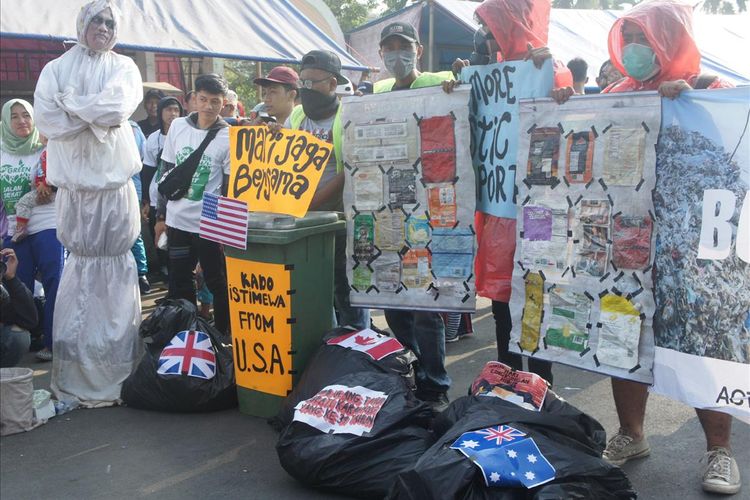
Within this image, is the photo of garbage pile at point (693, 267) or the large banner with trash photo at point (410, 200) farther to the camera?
the large banner with trash photo at point (410, 200)

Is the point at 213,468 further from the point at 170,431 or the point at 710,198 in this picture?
the point at 710,198

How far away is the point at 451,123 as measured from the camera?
13.3 feet

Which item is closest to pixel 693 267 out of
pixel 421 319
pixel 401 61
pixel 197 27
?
pixel 421 319

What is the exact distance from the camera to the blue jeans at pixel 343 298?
497cm

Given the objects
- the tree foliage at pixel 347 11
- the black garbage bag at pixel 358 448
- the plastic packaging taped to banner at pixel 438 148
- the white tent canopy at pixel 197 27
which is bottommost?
the black garbage bag at pixel 358 448

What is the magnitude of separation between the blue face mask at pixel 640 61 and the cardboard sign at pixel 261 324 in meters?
1.99

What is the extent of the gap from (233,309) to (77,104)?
1577mm

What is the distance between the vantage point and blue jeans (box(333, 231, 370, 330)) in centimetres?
497

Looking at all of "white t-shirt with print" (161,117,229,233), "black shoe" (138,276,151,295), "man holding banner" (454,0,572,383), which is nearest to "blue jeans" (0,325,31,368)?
"white t-shirt with print" (161,117,229,233)

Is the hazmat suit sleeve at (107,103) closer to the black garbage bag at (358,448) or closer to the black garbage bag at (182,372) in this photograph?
the black garbage bag at (182,372)

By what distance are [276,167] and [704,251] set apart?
230 cm

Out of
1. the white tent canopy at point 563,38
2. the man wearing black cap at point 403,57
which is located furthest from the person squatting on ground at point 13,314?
the white tent canopy at point 563,38

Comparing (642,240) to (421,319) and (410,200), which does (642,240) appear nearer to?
(410,200)

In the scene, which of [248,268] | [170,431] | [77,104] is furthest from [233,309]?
[77,104]
